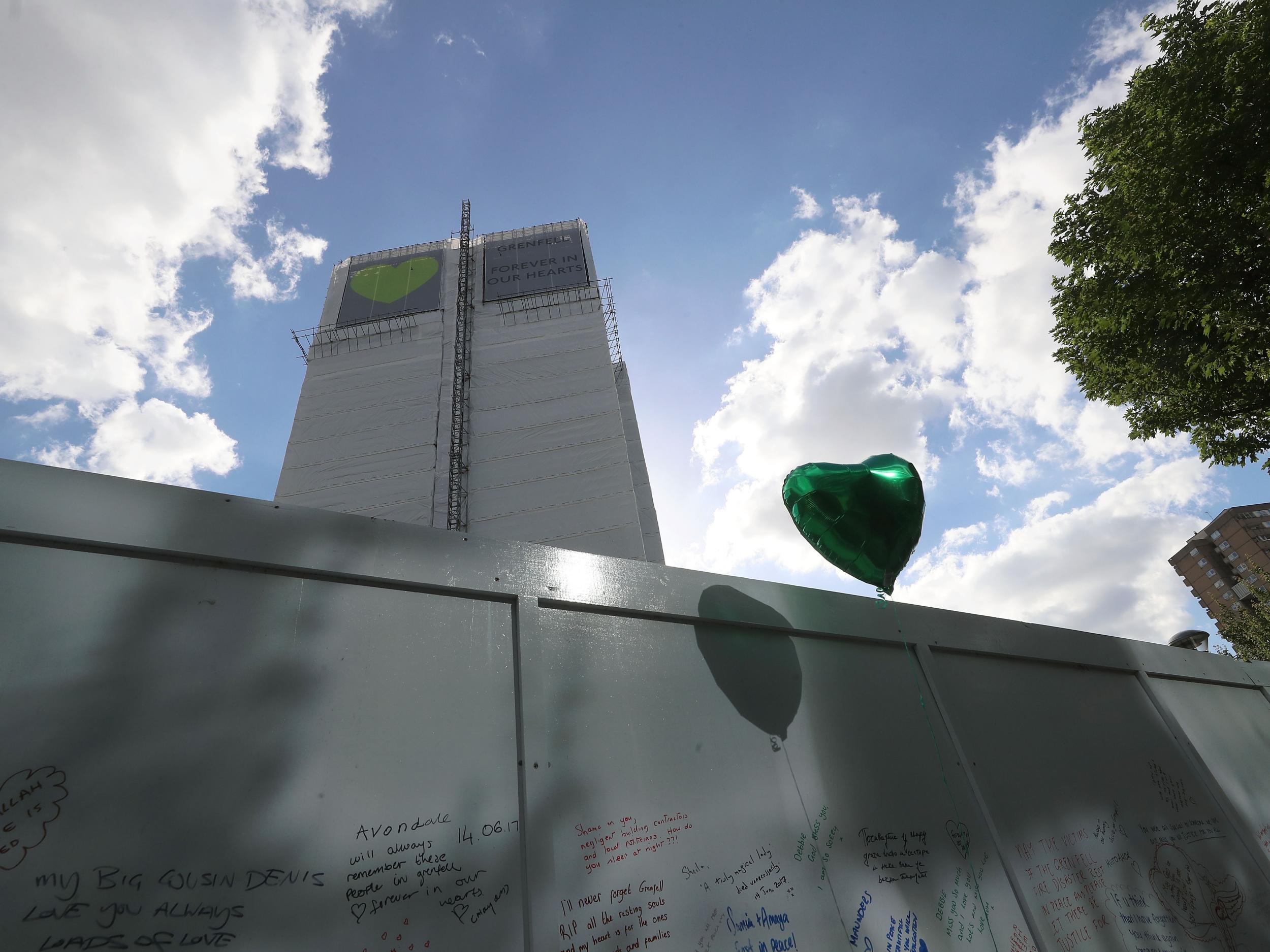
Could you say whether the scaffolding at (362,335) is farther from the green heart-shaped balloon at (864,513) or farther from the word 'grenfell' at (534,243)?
the green heart-shaped balloon at (864,513)

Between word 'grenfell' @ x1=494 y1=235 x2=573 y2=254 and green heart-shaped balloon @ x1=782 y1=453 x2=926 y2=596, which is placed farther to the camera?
word 'grenfell' @ x1=494 y1=235 x2=573 y2=254

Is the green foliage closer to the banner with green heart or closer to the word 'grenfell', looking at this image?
the word 'grenfell'

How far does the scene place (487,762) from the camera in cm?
193

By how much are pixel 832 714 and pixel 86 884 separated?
8.66 ft

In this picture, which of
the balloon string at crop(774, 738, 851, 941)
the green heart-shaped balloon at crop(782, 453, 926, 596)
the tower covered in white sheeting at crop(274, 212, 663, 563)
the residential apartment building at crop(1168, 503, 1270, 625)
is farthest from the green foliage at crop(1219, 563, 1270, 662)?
the residential apartment building at crop(1168, 503, 1270, 625)

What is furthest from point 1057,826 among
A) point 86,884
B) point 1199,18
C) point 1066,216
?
point 1199,18

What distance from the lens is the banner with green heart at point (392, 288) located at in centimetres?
1579

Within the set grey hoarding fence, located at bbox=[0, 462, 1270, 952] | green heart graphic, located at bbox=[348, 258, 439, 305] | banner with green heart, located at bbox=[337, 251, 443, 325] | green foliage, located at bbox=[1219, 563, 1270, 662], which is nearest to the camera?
grey hoarding fence, located at bbox=[0, 462, 1270, 952]

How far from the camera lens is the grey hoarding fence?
1.48m

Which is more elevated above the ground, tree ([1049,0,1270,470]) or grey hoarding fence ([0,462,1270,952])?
tree ([1049,0,1270,470])

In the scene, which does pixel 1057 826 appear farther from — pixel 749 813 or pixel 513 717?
pixel 513 717

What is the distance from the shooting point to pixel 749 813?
2334 millimetres

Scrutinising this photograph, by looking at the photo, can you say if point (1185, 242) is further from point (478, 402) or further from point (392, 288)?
point (392, 288)

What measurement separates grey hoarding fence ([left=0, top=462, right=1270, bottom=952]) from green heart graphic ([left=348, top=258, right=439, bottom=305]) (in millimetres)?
15747
